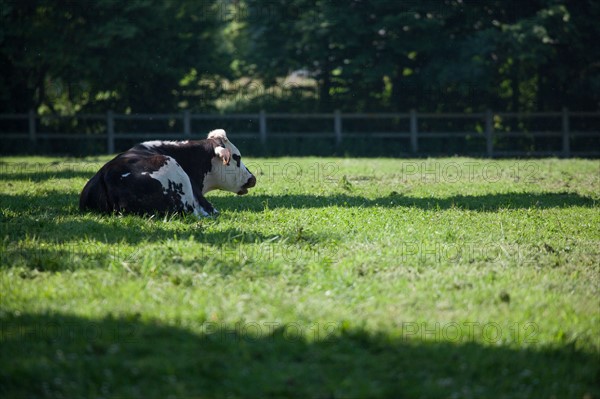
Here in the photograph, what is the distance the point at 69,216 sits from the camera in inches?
343

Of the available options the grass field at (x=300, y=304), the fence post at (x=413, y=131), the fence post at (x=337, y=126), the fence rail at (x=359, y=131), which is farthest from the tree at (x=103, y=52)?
the grass field at (x=300, y=304)

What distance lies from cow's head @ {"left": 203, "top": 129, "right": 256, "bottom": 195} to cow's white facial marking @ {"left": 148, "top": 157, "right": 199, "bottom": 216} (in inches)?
38.6

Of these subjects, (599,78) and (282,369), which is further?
(599,78)

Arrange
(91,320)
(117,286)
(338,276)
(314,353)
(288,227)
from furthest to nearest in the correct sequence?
(288,227) → (338,276) → (117,286) → (91,320) → (314,353)

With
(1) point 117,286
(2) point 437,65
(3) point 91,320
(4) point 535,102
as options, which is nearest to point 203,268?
(1) point 117,286

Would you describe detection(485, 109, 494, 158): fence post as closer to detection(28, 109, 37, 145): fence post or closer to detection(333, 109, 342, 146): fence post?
detection(333, 109, 342, 146): fence post

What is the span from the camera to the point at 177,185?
29.1 feet

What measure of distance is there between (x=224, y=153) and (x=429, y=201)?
2978mm

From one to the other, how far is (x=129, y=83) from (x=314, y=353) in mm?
24991

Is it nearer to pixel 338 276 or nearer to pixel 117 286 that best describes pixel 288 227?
pixel 338 276

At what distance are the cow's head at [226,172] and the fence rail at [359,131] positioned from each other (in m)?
13.9

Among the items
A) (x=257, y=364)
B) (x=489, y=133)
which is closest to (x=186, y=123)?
(x=489, y=133)

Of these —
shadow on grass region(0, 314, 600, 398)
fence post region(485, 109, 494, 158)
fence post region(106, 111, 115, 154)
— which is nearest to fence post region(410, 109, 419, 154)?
fence post region(485, 109, 494, 158)

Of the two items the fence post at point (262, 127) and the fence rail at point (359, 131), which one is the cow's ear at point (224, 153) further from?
the fence post at point (262, 127)
